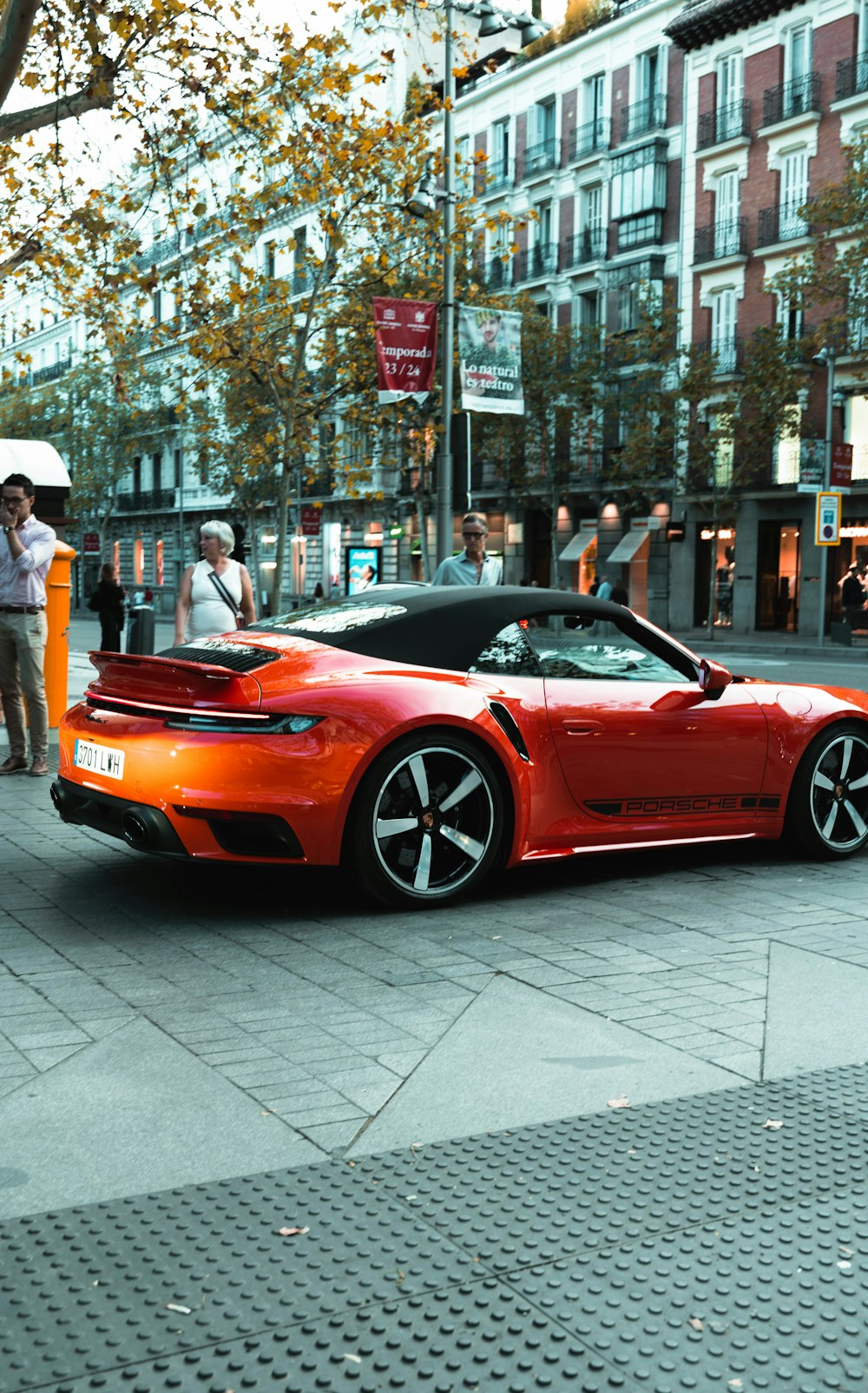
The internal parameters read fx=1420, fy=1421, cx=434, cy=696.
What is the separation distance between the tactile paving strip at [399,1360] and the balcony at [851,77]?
1634 inches

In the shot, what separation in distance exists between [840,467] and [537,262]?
68.3 feet

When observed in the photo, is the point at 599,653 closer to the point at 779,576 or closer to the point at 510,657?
the point at 510,657

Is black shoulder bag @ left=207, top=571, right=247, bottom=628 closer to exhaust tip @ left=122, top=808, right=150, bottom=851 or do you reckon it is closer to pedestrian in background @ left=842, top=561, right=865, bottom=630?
exhaust tip @ left=122, top=808, right=150, bottom=851

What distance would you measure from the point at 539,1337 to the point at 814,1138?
1.20 m

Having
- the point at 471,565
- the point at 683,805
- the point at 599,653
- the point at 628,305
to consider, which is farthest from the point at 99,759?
the point at 628,305

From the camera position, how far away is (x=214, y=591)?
8.97 meters

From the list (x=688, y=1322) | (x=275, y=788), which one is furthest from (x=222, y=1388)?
(x=275, y=788)

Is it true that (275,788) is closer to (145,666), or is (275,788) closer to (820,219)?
(145,666)

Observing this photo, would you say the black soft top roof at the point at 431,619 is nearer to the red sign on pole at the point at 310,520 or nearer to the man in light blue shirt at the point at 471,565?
the man in light blue shirt at the point at 471,565

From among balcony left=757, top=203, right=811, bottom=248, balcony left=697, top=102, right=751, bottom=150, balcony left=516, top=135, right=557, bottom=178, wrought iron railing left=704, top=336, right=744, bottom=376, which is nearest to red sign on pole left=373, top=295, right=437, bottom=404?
wrought iron railing left=704, top=336, right=744, bottom=376

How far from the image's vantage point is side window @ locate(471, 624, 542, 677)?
607 centimetres

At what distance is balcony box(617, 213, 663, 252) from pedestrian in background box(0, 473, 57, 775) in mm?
39666

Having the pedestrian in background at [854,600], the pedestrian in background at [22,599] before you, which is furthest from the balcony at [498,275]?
the pedestrian in background at [22,599]

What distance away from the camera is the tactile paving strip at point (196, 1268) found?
2.42m
